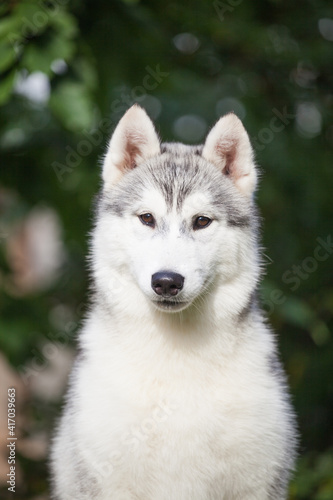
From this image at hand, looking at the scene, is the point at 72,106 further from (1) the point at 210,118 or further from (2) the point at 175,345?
(1) the point at 210,118

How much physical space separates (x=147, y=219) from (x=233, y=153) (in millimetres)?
749

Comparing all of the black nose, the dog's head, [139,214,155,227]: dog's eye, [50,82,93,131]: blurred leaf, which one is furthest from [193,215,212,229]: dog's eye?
[50,82,93,131]: blurred leaf

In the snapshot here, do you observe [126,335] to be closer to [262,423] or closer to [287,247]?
[262,423]

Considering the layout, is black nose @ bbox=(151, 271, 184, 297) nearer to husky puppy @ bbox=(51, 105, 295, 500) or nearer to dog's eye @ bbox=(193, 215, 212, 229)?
husky puppy @ bbox=(51, 105, 295, 500)

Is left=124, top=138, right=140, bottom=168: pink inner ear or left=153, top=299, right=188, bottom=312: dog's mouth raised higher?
left=124, top=138, right=140, bottom=168: pink inner ear

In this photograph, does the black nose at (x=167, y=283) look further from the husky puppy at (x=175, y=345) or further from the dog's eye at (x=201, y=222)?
the dog's eye at (x=201, y=222)

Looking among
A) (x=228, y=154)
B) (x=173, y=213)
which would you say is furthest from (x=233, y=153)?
(x=173, y=213)

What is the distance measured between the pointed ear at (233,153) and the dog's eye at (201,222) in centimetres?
40

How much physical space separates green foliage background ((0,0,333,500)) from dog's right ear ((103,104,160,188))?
0.25 metres

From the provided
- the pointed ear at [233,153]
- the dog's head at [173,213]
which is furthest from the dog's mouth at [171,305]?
the pointed ear at [233,153]

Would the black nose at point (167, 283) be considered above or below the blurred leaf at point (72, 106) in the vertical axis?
below

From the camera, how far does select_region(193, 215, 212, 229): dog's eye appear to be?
13.6ft

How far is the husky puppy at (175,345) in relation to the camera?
3.73 metres

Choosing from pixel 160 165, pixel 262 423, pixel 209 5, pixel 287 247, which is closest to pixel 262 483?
pixel 262 423
